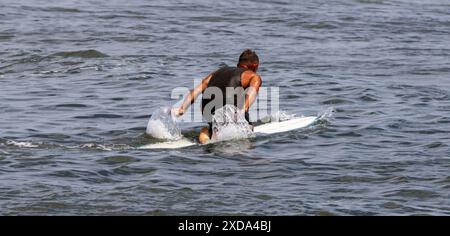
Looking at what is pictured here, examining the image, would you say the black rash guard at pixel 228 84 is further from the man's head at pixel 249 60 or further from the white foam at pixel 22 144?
the white foam at pixel 22 144

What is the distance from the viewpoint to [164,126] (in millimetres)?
15695

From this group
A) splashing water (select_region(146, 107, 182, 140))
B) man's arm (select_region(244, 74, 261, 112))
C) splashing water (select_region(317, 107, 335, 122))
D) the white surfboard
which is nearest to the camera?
the white surfboard

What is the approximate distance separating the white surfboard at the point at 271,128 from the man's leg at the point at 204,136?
0.32 ft

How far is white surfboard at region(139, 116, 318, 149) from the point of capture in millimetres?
15117

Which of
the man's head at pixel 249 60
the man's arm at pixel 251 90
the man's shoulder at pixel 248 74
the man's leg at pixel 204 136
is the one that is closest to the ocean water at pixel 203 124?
the man's leg at pixel 204 136

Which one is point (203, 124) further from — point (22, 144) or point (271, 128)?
point (22, 144)

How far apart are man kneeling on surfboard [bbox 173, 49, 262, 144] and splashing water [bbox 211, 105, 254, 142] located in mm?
92

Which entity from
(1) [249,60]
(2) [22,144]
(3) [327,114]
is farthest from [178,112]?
(3) [327,114]

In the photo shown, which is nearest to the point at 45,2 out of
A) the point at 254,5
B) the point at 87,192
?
the point at 254,5

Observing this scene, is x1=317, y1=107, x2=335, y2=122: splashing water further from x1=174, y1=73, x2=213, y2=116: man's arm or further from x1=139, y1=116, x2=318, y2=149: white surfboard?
x1=174, y1=73, x2=213, y2=116: man's arm

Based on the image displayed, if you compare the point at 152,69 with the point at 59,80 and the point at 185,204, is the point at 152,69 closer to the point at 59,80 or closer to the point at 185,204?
the point at 59,80

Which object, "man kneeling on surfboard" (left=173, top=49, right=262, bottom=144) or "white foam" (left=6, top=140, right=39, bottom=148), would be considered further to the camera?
"man kneeling on surfboard" (left=173, top=49, right=262, bottom=144)

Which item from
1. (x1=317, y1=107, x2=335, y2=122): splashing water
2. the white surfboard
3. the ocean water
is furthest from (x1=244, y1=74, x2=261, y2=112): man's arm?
(x1=317, y1=107, x2=335, y2=122): splashing water

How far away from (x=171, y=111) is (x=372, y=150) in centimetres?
282
